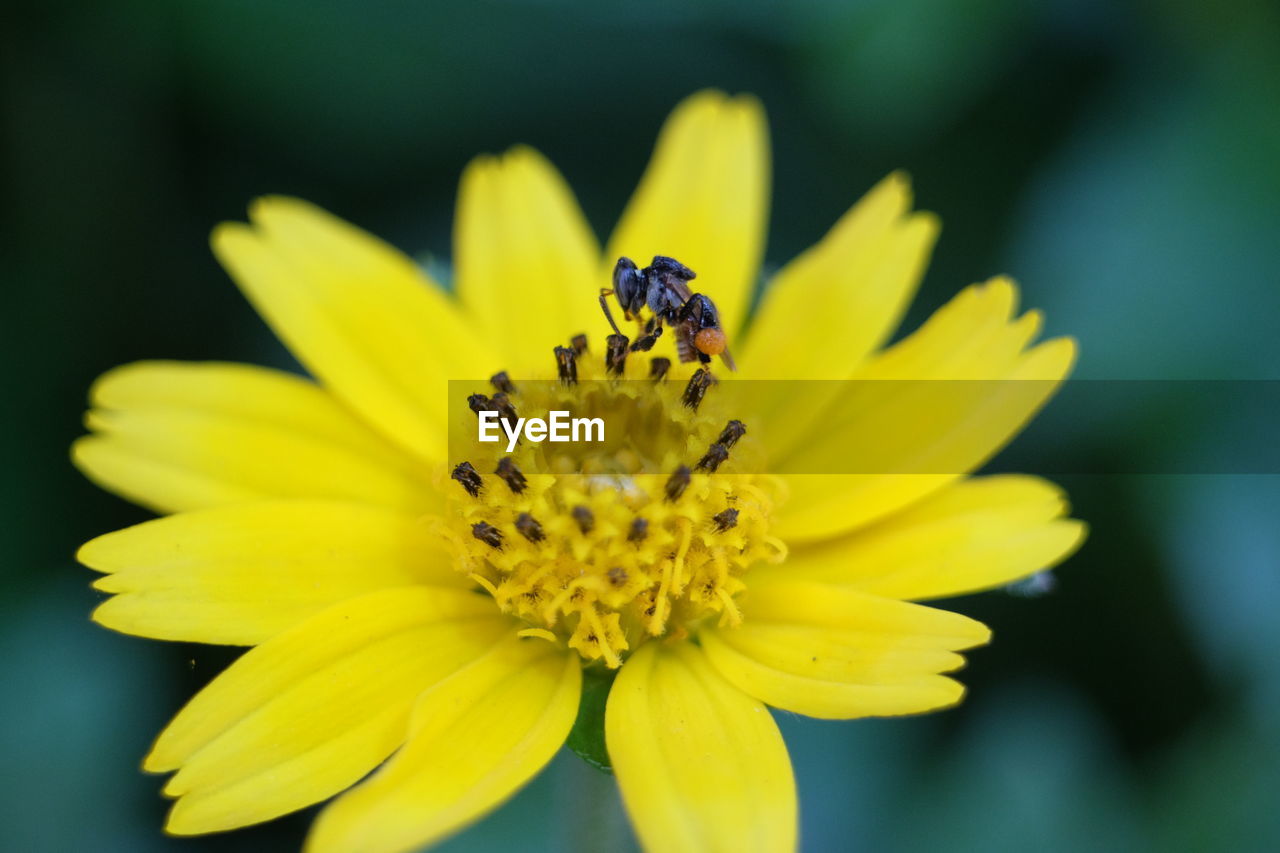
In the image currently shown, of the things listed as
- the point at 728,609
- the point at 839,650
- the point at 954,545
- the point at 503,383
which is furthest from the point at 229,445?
the point at 954,545

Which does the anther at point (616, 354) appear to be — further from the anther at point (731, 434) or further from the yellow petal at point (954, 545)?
the yellow petal at point (954, 545)

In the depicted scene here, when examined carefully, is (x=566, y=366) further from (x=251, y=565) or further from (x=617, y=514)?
(x=251, y=565)

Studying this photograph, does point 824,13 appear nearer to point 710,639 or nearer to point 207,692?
point 710,639

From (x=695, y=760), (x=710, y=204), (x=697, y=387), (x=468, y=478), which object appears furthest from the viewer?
(x=710, y=204)

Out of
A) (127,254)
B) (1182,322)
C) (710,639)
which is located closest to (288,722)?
(710,639)

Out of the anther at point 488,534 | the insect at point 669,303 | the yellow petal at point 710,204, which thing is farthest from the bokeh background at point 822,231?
the insect at point 669,303

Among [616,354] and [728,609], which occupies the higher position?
[616,354]

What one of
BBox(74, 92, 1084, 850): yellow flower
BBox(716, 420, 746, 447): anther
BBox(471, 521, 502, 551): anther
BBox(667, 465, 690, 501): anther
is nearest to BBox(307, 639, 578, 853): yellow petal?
BBox(74, 92, 1084, 850): yellow flower
